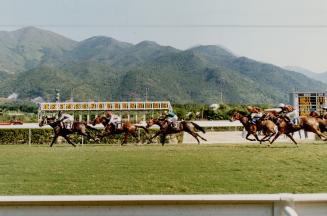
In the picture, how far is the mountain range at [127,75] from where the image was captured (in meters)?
49.7

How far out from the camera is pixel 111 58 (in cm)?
8275

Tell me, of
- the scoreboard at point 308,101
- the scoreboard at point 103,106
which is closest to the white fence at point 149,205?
the scoreboard at point 103,106

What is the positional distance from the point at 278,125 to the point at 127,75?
46.3 meters

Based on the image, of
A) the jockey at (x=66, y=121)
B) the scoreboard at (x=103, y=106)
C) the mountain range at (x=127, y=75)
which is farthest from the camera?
the mountain range at (x=127, y=75)

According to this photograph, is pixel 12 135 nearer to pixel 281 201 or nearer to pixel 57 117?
pixel 57 117

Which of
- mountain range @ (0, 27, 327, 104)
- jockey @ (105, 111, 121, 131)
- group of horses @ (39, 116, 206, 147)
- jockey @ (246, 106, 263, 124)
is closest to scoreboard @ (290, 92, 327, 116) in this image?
jockey @ (246, 106, 263, 124)

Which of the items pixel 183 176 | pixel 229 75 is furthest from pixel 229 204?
pixel 229 75

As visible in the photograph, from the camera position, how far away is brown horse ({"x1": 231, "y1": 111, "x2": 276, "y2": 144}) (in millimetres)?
14109

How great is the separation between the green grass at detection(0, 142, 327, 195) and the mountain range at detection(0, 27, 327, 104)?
1000 inches

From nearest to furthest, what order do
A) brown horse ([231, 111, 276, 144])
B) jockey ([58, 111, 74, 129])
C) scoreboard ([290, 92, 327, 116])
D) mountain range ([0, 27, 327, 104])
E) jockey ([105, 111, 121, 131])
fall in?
brown horse ([231, 111, 276, 144]), jockey ([58, 111, 74, 129]), jockey ([105, 111, 121, 131]), scoreboard ([290, 92, 327, 116]), mountain range ([0, 27, 327, 104])

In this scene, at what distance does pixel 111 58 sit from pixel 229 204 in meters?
81.4

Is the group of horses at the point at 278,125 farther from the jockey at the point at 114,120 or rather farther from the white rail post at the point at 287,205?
the white rail post at the point at 287,205

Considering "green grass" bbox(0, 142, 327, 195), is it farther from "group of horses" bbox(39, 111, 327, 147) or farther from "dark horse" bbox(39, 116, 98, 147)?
"dark horse" bbox(39, 116, 98, 147)

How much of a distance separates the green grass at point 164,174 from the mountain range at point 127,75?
25.4m
